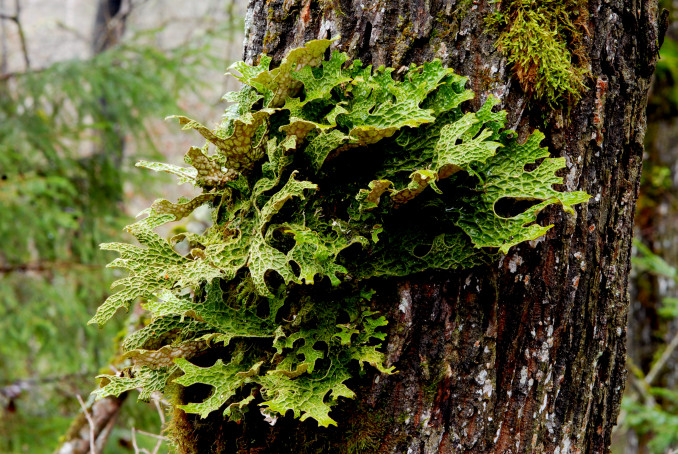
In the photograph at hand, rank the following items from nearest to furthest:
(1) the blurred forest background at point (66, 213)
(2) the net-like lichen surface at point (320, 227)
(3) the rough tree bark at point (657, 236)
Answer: (2) the net-like lichen surface at point (320, 227) < (3) the rough tree bark at point (657, 236) < (1) the blurred forest background at point (66, 213)

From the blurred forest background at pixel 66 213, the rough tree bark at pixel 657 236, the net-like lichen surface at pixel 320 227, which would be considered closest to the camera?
the net-like lichen surface at pixel 320 227

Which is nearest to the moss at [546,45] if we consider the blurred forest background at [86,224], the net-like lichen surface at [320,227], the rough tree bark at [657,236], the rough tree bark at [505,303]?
the rough tree bark at [505,303]

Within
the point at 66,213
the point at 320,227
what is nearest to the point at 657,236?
the point at 320,227

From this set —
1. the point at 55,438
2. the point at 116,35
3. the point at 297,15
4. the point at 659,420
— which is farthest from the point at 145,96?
the point at 659,420

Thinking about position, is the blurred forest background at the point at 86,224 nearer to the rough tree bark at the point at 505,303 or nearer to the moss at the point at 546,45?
the rough tree bark at the point at 505,303

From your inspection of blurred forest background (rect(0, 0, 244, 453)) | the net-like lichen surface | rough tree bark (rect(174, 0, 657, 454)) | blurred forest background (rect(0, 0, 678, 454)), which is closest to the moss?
rough tree bark (rect(174, 0, 657, 454))

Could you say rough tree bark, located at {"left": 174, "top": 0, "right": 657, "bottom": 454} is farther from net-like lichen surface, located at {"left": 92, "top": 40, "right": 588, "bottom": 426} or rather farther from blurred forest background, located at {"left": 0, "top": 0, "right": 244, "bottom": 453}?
blurred forest background, located at {"left": 0, "top": 0, "right": 244, "bottom": 453}
